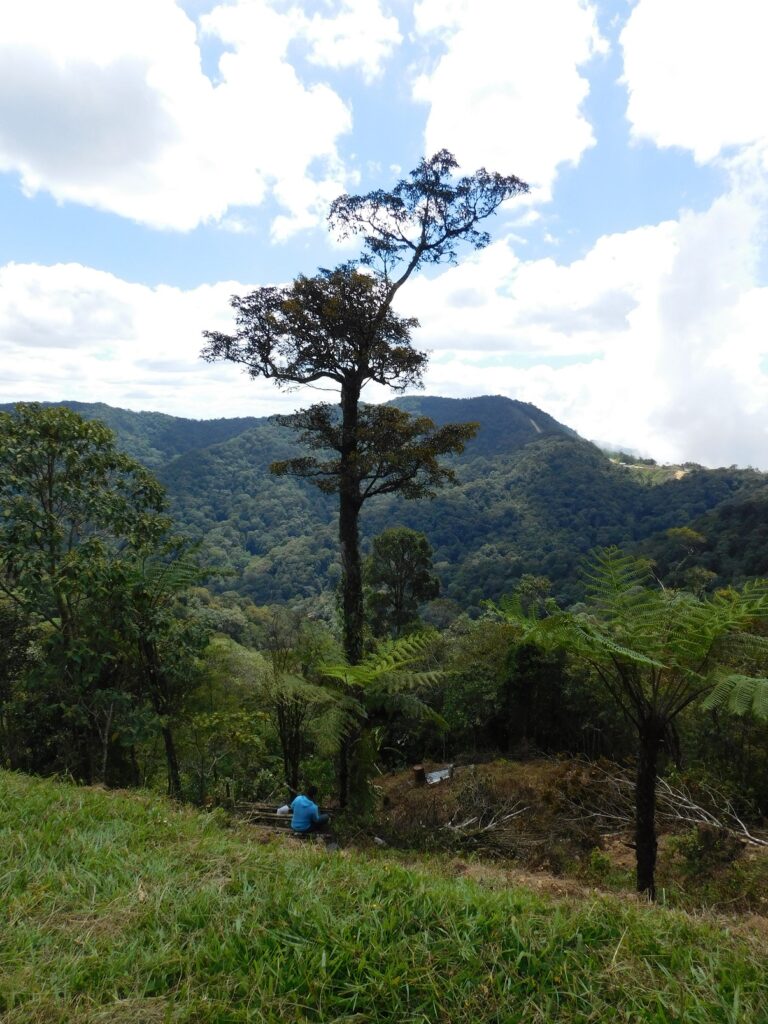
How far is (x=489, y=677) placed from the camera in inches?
512

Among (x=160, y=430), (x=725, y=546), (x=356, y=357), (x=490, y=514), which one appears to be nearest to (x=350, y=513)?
(x=356, y=357)

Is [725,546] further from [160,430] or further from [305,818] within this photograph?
[160,430]

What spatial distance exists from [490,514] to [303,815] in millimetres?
59512

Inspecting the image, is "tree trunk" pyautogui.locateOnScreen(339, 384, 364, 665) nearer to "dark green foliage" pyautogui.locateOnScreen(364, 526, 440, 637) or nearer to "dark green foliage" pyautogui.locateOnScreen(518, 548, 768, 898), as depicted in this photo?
"dark green foliage" pyautogui.locateOnScreen(518, 548, 768, 898)

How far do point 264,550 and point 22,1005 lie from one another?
68.2 meters

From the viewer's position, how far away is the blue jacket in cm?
485

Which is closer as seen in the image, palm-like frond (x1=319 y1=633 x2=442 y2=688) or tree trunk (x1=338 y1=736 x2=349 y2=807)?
palm-like frond (x1=319 y1=633 x2=442 y2=688)

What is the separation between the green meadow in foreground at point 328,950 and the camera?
162 cm

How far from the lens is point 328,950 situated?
1.85 metres

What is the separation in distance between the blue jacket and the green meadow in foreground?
8.48ft

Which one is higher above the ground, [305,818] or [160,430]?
[160,430]

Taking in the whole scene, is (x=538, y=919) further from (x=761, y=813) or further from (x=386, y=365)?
(x=386, y=365)

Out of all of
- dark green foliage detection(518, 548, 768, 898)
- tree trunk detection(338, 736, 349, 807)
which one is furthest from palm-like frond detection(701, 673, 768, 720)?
tree trunk detection(338, 736, 349, 807)

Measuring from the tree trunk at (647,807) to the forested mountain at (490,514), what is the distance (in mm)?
32165
